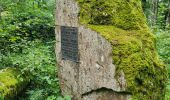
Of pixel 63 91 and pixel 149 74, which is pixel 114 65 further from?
pixel 63 91

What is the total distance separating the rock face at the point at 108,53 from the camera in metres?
5.89

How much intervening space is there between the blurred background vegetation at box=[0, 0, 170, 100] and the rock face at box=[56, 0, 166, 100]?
64cm

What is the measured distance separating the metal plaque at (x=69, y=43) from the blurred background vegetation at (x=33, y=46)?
0.73 metres

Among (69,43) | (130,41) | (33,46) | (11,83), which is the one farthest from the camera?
(33,46)

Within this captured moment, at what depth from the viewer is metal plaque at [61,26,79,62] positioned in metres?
6.67

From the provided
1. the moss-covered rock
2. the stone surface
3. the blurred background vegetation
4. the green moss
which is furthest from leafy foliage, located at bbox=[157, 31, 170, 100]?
the moss-covered rock

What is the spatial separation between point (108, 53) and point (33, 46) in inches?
160

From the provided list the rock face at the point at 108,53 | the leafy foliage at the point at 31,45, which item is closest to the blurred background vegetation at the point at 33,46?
the leafy foliage at the point at 31,45

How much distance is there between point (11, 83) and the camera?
7.28 m

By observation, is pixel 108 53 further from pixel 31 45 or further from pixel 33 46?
pixel 31 45

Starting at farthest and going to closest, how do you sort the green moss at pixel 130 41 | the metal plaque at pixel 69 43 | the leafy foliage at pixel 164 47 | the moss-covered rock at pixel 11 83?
1. the leafy foliage at pixel 164 47
2. the moss-covered rock at pixel 11 83
3. the metal plaque at pixel 69 43
4. the green moss at pixel 130 41

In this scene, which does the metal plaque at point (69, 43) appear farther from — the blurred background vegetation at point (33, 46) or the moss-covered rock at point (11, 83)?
the moss-covered rock at point (11, 83)

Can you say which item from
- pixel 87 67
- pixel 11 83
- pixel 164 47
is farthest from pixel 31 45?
pixel 164 47

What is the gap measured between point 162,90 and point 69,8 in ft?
7.92
